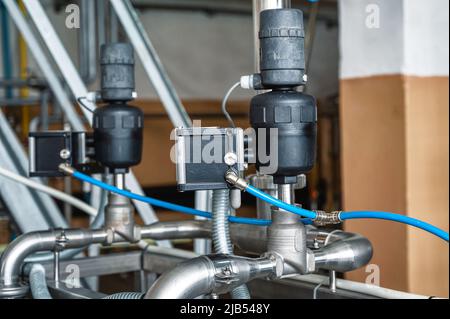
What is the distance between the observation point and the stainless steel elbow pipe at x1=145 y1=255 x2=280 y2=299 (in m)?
0.64

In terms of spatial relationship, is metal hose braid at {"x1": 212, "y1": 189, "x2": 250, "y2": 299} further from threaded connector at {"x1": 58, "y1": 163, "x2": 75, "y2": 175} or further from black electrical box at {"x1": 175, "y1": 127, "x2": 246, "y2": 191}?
threaded connector at {"x1": 58, "y1": 163, "x2": 75, "y2": 175}

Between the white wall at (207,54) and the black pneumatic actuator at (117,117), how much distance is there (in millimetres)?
3272

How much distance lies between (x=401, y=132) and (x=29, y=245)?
101cm

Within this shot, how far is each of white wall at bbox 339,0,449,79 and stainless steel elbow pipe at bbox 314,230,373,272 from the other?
2.95ft

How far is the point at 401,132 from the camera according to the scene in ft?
5.39

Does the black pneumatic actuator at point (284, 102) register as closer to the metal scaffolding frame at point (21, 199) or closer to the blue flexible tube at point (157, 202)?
the blue flexible tube at point (157, 202)

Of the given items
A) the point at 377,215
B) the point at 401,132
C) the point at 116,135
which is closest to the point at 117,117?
the point at 116,135

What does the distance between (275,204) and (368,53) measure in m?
1.12

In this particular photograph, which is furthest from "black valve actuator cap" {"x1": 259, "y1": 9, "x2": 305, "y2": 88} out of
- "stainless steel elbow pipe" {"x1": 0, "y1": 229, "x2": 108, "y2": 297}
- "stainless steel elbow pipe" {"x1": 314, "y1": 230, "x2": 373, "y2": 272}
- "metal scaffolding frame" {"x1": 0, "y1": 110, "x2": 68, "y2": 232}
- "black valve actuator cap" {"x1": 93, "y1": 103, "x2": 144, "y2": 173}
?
"metal scaffolding frame" {"x1": 0, "y1": 110, "x2": 68, "y2": 232}

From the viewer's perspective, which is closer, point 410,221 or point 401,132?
point 410,221

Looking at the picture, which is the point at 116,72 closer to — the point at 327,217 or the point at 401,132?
the point at 327,217

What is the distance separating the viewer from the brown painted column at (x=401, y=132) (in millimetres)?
1633

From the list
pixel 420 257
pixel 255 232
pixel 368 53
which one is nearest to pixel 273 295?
pixel 255 232

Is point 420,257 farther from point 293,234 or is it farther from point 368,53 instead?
point 293,234
